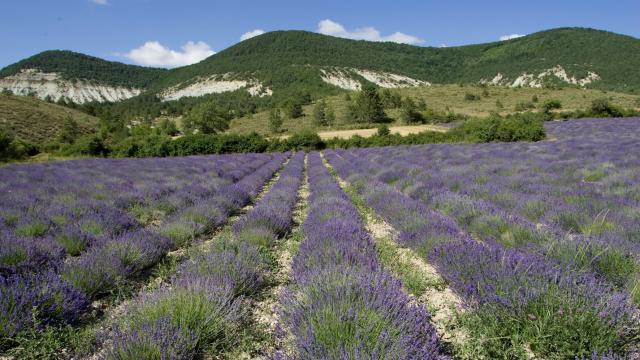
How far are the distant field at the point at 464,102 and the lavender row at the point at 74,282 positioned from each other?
5346 centimetres

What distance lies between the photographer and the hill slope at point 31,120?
55.3 meters

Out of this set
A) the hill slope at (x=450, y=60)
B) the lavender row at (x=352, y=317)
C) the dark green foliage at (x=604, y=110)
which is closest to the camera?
the lavender row at (x=352, y=317)

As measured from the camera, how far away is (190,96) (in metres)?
143

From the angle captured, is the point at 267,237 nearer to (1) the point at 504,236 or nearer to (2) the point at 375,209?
(2) the point at 375,209

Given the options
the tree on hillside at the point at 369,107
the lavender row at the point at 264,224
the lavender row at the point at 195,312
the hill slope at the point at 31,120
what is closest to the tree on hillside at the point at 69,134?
the hill slope at the point at 31,120

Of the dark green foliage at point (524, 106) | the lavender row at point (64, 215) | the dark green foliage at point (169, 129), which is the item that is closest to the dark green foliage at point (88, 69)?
the dark green foliage at point (169, 129)

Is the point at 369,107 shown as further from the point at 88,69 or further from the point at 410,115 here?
the point at 88,69

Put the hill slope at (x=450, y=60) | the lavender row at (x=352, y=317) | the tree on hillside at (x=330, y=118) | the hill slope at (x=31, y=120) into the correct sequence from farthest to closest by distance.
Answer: the hill slope at (x=450, y=60), the tree on hillside at (x=330, y=118), the hill slope at (x=31, y=120), the lavender row at (x=352, y=317)

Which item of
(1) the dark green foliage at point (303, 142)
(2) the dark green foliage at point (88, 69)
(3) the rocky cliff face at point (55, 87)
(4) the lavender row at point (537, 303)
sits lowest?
(1) the dark green foliage at point (303, 142)

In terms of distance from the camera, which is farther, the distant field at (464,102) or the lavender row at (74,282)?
the distant field at (464,102)

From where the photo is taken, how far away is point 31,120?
61312mm

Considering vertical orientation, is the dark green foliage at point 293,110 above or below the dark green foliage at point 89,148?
above

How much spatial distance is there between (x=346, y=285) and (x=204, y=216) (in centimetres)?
415

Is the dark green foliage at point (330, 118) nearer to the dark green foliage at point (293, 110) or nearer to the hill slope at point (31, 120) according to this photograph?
the dark green foliage at point (293, 110)
